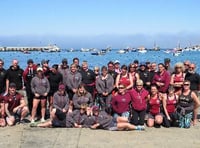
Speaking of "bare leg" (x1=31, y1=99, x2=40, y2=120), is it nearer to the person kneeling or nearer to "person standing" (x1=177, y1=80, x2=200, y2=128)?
the person kneeling

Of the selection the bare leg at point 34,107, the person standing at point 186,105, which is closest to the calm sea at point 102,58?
the person standing at point 186,105

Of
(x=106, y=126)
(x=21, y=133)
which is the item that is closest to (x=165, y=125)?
(x=106, y=126)

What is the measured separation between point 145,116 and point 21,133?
11.9 feet

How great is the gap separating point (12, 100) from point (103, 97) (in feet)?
8.79

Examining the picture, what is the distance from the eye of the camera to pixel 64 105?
11562 millimetres

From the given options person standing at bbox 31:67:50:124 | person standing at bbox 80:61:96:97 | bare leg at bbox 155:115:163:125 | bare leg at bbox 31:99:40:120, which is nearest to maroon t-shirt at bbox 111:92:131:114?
bare leg at bbox 155:115:163:125

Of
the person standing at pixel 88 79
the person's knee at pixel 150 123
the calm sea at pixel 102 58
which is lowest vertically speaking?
the calm sea at pixel 102 58

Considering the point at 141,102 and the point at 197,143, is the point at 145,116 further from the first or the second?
the point at 197,143

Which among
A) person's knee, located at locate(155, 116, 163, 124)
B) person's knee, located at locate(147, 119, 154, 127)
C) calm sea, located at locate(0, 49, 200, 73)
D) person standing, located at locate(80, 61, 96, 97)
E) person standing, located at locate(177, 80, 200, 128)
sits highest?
person standing, located at locate(80, 61, 96, 97)

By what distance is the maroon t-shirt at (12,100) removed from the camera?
1163 centimetres

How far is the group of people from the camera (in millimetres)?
11297

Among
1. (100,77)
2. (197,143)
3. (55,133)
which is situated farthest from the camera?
(100,77)

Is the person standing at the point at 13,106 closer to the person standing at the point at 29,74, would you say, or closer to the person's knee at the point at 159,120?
the person standing at the point at 29,74

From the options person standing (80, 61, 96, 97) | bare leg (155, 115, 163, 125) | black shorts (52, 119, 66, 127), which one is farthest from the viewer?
person standing (80, 61, 96, 97)
